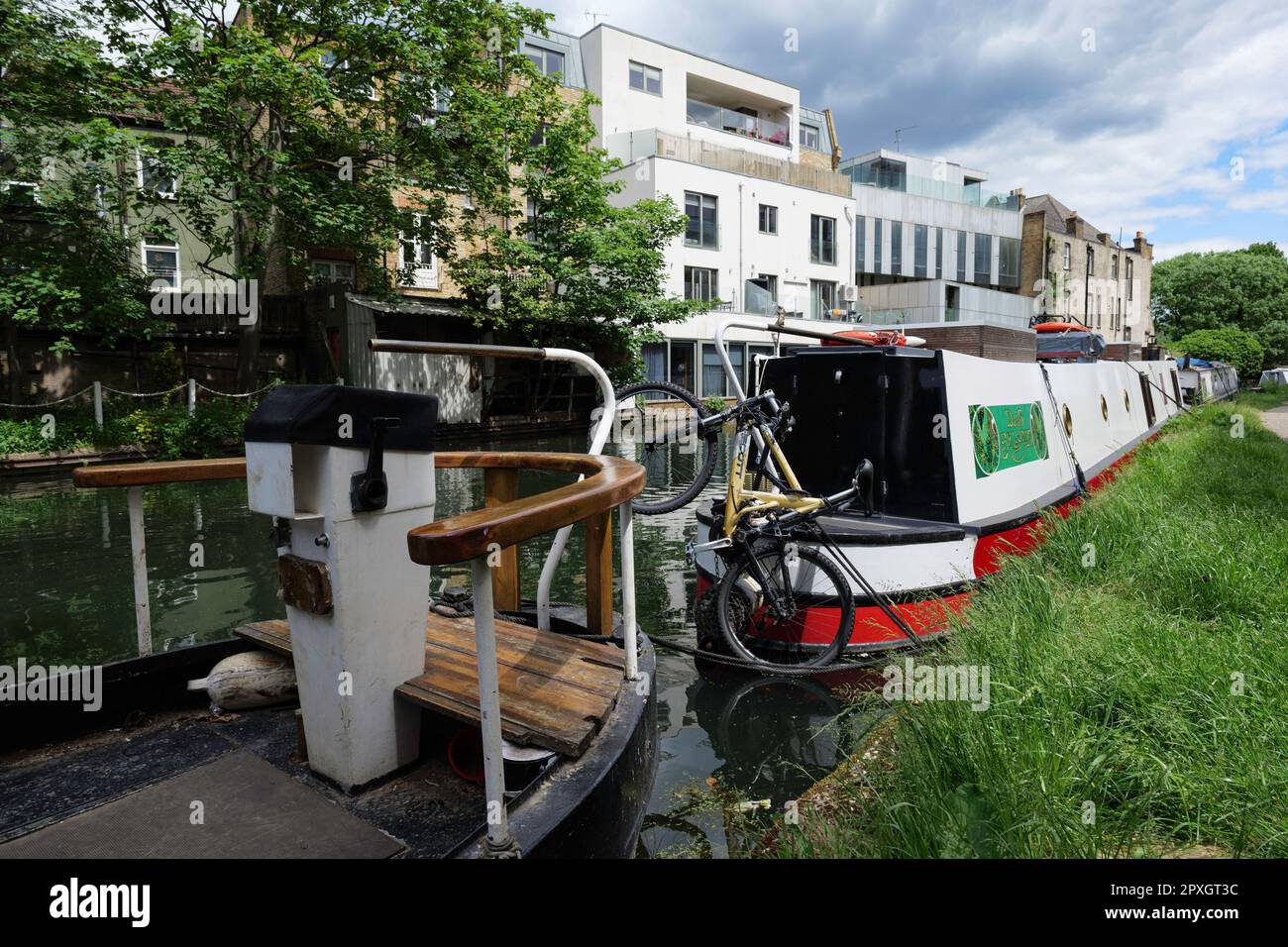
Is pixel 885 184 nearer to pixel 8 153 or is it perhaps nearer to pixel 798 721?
pixel 8 153

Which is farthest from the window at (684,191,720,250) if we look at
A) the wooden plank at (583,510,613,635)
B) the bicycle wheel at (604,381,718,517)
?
the wooden plank at (583,510,613,635)

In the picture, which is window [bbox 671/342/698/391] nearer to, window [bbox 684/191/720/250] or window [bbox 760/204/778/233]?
window [bbox 684/191/720/250]

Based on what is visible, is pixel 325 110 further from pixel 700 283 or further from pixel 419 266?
pixel 700 283

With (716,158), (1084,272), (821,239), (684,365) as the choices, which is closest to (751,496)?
(684,365)

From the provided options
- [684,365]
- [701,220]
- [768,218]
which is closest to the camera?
[684,365]

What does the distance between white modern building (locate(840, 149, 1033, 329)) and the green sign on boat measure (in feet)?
102

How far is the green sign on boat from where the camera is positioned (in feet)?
21.0

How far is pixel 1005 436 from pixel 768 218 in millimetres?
28487

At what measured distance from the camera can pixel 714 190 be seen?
31.0m

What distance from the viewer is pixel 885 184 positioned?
133ft

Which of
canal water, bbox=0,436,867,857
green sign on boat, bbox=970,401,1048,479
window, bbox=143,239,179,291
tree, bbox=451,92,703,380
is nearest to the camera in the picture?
canal water, bbox=0,436,867,857

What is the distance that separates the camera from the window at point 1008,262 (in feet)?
149

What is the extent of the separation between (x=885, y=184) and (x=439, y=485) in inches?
A: 1374
